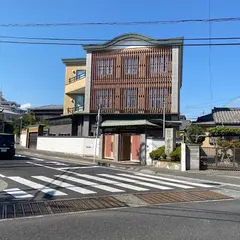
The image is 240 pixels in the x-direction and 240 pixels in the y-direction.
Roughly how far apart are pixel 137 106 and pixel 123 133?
9525mm

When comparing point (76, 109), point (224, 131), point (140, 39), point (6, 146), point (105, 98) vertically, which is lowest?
point (6, 146)

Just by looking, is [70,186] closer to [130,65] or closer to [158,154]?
[158,154]

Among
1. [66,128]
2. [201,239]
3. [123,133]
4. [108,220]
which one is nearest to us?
[201,239]

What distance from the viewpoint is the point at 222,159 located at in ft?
62.4

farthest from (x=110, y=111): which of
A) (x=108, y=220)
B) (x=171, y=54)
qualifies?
(x=108, y=220)

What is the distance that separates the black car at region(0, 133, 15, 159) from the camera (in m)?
23.7

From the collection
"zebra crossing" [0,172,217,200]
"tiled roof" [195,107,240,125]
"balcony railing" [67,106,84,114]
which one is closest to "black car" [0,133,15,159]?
"zebra crossing" [0,172,217,200]

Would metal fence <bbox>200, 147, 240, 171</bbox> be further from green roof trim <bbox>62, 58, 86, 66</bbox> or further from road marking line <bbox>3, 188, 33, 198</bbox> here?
green roof trim <bbox>62, 58, 86, 66</bbox>

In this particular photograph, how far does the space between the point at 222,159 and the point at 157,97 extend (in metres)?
16.4

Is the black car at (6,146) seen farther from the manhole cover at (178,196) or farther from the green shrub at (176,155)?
the manhole cover at (178,196)

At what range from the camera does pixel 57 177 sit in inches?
560

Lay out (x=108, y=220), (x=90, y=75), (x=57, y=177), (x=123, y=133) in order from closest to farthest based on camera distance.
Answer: (x=108, y=220), (x=57, y=177), (x=123, y=133), (x=90, y=75)

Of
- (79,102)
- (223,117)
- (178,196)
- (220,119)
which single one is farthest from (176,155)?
(79,102)

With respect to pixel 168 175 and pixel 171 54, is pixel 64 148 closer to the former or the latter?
pixel 171 54
